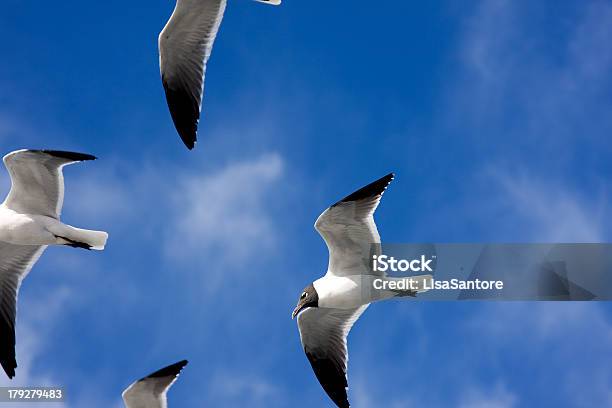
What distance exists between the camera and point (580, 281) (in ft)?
46.8

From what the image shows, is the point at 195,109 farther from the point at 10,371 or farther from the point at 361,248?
the point at 10,371

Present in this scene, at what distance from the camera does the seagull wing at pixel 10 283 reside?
1459 centimetres

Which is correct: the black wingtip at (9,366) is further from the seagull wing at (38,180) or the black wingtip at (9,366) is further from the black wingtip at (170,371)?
the black wingtip at (170,371)

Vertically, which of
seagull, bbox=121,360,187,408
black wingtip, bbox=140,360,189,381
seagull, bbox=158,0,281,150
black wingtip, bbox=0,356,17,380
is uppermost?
seagull, bbox=158,0,281,150

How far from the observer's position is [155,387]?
42.5ft

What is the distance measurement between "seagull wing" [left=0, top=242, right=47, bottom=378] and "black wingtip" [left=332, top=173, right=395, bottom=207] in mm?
4597

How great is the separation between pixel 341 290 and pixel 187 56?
3866mm

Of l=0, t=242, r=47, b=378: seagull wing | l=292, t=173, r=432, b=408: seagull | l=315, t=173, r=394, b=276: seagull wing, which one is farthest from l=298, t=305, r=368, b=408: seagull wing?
l=0, t=242, r=47, b=378: seagull wing

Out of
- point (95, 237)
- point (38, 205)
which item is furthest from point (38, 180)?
point (95, 237)

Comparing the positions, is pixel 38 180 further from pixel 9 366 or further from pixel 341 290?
pixel 341 290

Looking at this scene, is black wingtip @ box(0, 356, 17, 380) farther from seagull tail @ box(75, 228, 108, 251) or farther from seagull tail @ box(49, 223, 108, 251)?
seagull tail @ box(75, 228, 108, 251)

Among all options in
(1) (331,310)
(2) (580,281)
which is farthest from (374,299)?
(2) (580,281)

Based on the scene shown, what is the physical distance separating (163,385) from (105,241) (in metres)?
1.98

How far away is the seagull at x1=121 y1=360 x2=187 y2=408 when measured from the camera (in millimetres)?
12945
